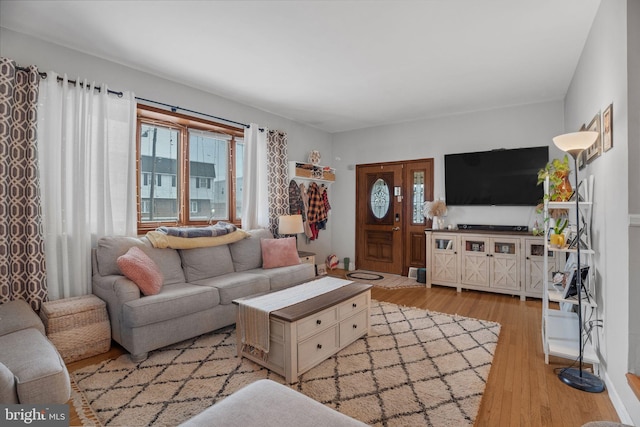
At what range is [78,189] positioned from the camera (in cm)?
285

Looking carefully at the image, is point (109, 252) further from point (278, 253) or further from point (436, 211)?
point (436, 211)

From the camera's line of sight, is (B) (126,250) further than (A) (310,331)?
Yes

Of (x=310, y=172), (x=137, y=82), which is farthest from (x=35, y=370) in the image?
(x=310, y=172)

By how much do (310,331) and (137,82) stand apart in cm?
313

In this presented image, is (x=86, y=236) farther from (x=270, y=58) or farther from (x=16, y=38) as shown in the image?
(x=270, y=58)

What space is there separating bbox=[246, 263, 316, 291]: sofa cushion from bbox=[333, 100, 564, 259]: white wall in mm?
2213

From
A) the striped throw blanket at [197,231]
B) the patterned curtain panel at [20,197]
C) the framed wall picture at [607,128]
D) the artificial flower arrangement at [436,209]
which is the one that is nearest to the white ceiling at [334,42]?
the patterned curtain panel at [20,197]

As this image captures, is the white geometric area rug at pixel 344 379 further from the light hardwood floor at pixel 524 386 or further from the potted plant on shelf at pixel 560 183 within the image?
the potted plant on shelf at pixel 560 183

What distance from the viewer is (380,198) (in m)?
5.71

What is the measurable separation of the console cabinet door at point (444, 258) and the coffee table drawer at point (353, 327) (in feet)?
7.29

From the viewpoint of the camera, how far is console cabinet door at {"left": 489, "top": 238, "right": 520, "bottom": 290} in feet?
13.6

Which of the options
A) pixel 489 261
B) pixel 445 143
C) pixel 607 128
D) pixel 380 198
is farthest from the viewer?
pixel 380 198

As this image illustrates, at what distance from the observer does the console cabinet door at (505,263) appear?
4.15 metres

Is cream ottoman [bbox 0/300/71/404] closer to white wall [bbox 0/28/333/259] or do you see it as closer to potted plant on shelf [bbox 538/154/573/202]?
white wall [bbox 0/28/333/259]
